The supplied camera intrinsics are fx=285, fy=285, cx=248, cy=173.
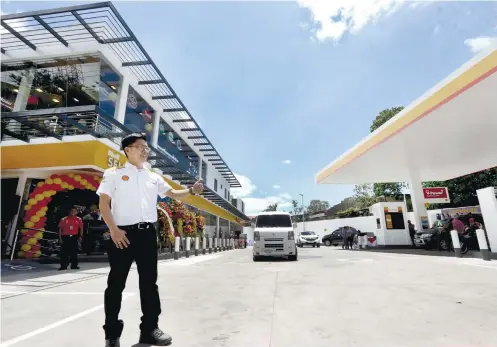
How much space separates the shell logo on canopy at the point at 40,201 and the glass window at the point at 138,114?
152 inches

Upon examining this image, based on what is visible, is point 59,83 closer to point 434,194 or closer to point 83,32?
point 83,32

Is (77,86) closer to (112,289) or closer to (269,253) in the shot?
(269,253)

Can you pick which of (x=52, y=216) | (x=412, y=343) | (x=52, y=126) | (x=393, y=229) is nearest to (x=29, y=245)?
(x=52, y=216)

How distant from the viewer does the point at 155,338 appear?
2.33 meters

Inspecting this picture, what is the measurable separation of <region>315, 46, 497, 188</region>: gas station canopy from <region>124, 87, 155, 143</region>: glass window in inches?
485

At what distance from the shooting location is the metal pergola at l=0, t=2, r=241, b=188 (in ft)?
33.9

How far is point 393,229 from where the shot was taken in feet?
63.5

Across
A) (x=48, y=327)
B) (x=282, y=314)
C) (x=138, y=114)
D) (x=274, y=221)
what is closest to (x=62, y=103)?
(x=138, y=114)

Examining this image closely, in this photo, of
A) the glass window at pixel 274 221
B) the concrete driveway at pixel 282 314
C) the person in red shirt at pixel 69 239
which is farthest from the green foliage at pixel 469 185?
the person in red shirt at pixel 69 239

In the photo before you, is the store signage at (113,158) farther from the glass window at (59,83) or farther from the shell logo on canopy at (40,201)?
the glass window at (59,83)

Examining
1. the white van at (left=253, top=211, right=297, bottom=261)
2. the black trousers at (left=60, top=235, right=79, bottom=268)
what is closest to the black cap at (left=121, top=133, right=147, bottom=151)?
the black trousers at (left=60, top=235, right=79, bottom=268)

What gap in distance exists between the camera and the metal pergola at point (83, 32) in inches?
407

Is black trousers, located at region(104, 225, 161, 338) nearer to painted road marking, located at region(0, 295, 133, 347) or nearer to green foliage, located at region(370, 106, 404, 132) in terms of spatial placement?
painted road marking, located at region(0, 295, 133, 347)

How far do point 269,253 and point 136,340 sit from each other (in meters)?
8.65
